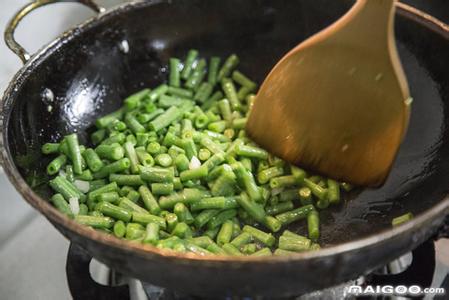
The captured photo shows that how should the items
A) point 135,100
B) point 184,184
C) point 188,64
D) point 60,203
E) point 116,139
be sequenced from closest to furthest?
1. point 60,203
2. point 184,184
3. point 116,139
4. point 135,100
5. point 188,64

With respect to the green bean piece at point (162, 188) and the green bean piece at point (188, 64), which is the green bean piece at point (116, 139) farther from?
the green bean piece at point (188, 64)

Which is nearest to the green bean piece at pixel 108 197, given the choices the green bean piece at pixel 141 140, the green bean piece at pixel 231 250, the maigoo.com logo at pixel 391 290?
the green bean piece at pixel 141 140

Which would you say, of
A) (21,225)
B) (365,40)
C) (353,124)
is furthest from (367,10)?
(21,225)

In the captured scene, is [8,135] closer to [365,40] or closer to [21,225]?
[21,225]

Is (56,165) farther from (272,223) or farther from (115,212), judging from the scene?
(272,223)

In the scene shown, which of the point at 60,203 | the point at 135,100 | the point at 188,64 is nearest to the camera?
the point at 60,203

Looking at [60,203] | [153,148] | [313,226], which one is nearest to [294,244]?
[313,226]
